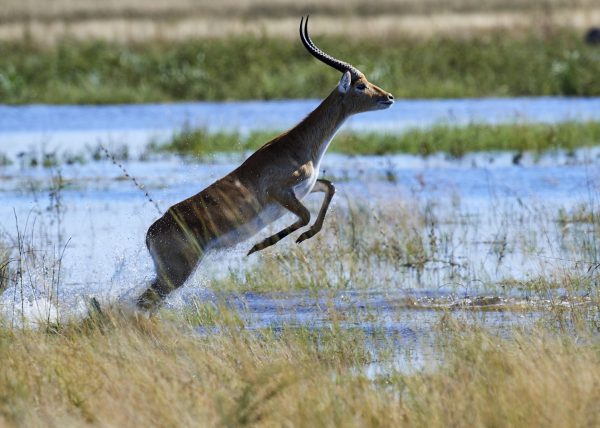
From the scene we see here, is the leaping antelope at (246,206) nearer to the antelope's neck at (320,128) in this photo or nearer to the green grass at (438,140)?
the antelope's neck at (320,128)

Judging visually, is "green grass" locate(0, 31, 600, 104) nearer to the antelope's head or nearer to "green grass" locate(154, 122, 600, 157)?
"green grass" locate(154, 122, 600, 157)

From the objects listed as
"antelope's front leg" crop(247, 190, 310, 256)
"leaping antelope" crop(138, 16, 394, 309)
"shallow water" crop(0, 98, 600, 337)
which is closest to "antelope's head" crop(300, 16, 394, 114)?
"leaping antelope" crop(138, 16, 394, 309)

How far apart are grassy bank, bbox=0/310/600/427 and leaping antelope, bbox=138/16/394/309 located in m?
1.26

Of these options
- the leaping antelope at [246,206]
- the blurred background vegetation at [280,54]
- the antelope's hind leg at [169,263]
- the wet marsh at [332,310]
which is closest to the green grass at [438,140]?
the wet marsh at [332,310]

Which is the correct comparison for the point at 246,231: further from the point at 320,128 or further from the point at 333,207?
the point at 333,207

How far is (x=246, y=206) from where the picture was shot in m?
8.70

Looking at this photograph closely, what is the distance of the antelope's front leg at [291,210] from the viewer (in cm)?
876

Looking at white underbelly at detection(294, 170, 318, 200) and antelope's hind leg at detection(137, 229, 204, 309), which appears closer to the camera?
antelope's hind leg at detection(137, 229, 204, 309)

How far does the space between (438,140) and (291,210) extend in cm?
1002

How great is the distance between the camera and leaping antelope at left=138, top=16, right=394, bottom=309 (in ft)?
27.9

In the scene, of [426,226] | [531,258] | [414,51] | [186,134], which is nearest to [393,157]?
[186,134]

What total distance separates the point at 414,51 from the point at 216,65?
15.0ft

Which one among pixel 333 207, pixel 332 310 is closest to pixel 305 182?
pixel 332 310

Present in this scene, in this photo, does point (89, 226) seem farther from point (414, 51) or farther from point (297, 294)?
point (414, 51)
